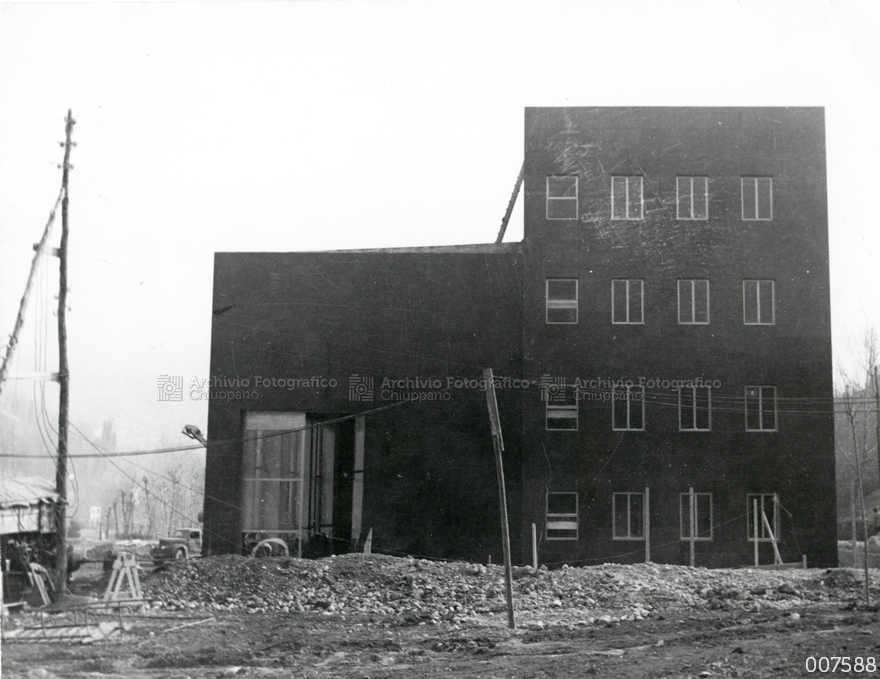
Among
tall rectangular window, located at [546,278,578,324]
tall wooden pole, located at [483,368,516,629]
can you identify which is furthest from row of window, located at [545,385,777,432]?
tall rectangular window, located at [546,278,578,324]

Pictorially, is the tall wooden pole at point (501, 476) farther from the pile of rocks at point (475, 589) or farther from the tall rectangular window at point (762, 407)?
the tall rectangular window at point (762, 407)

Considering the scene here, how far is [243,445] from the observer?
25.0 feet

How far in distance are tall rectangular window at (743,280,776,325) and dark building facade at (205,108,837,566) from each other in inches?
0.7

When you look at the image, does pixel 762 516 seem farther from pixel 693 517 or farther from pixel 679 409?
pixel 679 409

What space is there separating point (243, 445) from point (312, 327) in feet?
3.85

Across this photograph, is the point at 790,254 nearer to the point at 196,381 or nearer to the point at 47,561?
the point at 196,381

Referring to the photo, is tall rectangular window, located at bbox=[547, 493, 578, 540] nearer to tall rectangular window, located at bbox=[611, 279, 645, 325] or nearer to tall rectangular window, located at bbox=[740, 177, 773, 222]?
tall rectangular window, located at bbox=[611, 279, 645, 325]

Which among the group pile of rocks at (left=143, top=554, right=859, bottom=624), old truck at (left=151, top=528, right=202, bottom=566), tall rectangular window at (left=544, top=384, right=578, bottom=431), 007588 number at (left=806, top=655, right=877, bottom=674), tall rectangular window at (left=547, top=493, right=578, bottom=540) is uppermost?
tall rectangular window at (left=544, top=384, right=578, bottom=431)

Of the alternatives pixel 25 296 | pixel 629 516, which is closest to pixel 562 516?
pixel 629 516

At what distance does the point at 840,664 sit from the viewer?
6.32 m

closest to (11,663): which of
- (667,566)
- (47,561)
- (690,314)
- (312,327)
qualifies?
(47,561)

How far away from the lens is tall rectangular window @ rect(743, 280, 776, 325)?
7.52m

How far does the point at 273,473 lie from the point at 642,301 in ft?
11.6

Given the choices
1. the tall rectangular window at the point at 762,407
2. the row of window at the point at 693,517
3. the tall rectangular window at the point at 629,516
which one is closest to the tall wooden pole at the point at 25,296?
the row of window at the point at 693,517
